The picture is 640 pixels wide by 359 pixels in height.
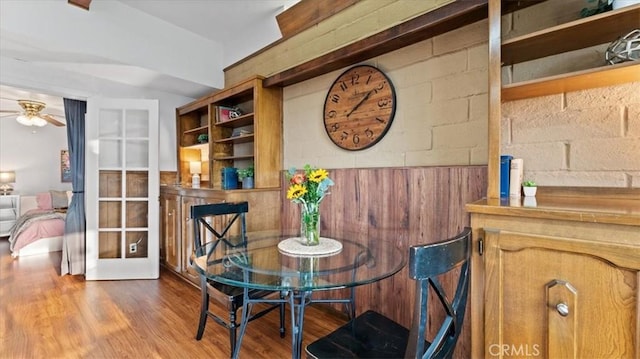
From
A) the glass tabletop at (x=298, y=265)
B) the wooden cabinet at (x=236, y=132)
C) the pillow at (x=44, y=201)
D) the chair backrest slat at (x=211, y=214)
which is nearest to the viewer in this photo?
the glass tabletop at (x=298, y=265)

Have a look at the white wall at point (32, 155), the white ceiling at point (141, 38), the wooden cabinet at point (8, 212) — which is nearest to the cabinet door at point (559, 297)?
the white ceiling at point (141, 38)

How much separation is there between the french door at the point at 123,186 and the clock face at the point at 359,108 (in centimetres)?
227

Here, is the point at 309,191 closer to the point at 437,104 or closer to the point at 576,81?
the point at 437,104

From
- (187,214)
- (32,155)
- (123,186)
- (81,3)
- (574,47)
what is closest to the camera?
(574,47)

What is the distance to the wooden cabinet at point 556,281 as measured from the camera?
0.90m

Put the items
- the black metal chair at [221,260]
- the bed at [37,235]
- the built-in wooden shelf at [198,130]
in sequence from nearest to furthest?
the black metal chair at [221,260] < the built-in wooden shelf at [198,130] < the bed at [37,235]

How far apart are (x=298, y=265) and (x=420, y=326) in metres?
0.71

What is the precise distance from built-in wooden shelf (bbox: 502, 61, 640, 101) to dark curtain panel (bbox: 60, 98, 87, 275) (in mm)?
4269

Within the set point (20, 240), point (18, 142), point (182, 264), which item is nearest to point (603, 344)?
point (182, 264)

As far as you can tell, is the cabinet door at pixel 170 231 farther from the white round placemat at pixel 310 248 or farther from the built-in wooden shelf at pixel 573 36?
the built-in wooden shelf at pixel 573 36

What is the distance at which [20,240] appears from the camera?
4.10 metres

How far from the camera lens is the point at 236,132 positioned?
3348 millimetres

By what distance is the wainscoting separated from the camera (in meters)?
1.72

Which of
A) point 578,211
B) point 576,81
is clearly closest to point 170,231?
point 578,211
